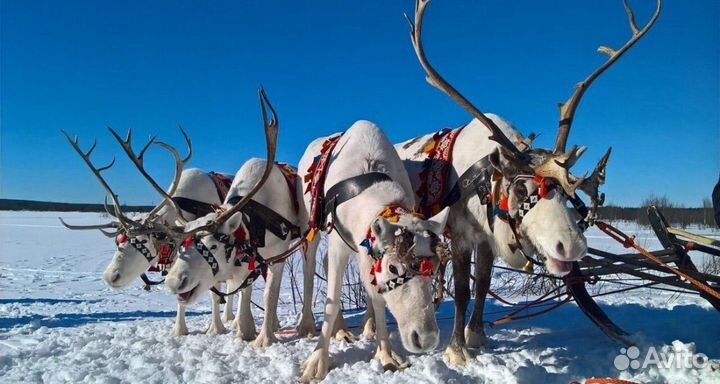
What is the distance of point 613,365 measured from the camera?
348 cm

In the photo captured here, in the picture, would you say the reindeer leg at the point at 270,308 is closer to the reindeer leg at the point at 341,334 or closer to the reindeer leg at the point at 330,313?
the reindeer leg at the point at 341,334

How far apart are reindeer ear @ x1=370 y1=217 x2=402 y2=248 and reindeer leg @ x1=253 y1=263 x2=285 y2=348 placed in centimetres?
220

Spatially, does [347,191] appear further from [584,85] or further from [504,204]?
[584,85]

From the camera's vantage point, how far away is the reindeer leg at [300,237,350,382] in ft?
11.9

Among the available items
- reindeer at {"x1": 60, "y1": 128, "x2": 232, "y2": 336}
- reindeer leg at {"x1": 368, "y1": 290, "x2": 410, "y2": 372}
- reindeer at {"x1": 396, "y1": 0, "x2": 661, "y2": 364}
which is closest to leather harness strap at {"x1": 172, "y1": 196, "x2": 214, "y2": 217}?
reindeer at {"x1": 60, "y1": 128, "x2": 232, "y2": 336}

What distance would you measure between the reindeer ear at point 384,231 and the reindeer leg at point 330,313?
3.08 feet

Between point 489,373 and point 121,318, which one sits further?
point 121,318

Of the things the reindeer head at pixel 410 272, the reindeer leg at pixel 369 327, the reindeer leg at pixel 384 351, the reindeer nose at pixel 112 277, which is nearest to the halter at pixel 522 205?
the reindeer head at pixel 410 272

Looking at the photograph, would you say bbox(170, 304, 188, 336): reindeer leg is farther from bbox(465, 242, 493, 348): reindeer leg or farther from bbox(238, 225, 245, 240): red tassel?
bbox(465, 242, 493, 348): reindeer leg

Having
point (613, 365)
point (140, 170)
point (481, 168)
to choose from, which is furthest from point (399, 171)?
point (140, 170)

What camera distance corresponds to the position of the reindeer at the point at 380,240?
297 centimetres

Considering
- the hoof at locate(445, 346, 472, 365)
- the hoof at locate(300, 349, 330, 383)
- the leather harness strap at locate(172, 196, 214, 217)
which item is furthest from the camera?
the leather harness strap at locate(172, 196, 214, 217)

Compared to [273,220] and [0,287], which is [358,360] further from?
[0,287]

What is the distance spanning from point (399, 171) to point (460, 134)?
2.88 feet
